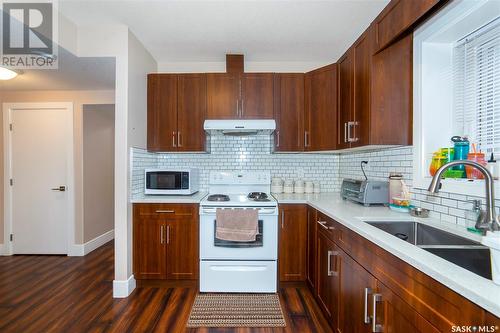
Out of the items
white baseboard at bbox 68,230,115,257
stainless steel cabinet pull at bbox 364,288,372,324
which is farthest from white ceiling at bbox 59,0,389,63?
white baseboard at bbox 68,230,115,257

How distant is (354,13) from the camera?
2250 millimetres

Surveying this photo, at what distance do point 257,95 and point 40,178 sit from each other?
327cm

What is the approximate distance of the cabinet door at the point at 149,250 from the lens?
2.61 meters

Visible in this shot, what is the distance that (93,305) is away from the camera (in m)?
2.31

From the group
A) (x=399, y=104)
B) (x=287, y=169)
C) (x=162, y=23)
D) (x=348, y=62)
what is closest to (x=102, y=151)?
(x=162, y=23)

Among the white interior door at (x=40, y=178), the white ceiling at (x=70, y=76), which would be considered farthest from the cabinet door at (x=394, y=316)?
the white interior door at (x=40, y=178)

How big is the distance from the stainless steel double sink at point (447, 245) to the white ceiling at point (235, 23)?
5.96ft

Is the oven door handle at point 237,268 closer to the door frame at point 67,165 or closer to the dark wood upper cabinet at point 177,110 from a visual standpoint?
the dark wood upper cabinet at point 177,110

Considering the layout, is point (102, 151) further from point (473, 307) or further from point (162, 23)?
point (473, 307)

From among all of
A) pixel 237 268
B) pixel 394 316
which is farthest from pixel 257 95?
pixel 394 316

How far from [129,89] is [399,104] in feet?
7.99

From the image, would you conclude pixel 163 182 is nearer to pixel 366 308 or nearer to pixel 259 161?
pixel 259 161

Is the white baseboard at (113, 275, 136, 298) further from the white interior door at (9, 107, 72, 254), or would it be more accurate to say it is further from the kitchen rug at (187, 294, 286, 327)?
the white interior door at (9, 107, 72, 254)

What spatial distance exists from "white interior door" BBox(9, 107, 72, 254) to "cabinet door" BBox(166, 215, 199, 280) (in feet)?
6.59
